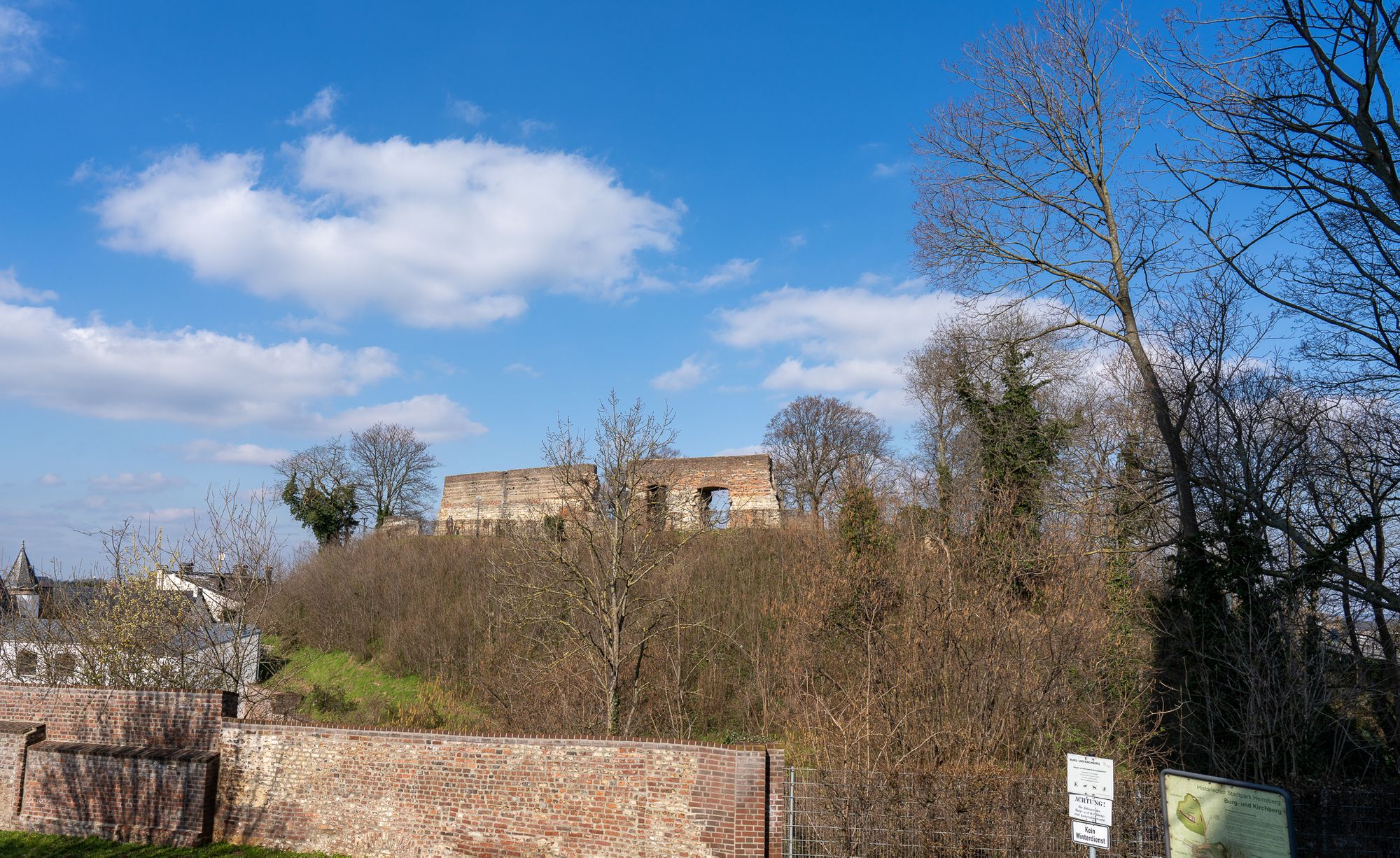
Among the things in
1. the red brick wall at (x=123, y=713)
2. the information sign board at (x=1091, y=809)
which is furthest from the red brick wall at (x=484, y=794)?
the information sign board at (x=1091, y=809)

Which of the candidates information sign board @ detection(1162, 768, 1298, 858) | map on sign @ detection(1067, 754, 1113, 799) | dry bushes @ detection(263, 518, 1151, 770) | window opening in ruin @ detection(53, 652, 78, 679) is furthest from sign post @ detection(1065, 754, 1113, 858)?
window opening in ruin @ detection(53, 652, 78, 679)

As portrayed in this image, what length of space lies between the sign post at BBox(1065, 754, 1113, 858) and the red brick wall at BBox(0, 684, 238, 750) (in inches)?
396

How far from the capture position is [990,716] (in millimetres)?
10914

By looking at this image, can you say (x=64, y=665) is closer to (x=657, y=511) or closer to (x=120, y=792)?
(x=120, y=792)

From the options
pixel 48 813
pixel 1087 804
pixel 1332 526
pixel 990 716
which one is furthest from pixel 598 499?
pixel 1332 526

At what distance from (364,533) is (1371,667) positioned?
32.1 meters

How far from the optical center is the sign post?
623 centimetres

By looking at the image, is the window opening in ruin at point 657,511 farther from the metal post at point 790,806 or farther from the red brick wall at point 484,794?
the metal post at point 790,806

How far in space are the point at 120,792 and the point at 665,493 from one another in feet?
37.7

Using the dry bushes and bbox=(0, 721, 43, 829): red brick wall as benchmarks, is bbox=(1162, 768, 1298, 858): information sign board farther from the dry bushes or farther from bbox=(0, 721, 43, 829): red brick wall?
bbox=(0, 721, 43, 829): red brick wall

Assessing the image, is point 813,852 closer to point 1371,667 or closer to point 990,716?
point 990,716

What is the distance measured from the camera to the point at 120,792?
10.9 meters

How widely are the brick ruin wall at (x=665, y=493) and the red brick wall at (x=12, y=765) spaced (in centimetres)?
1121

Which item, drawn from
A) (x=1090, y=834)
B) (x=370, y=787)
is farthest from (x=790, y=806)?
(x=370, y=787)
